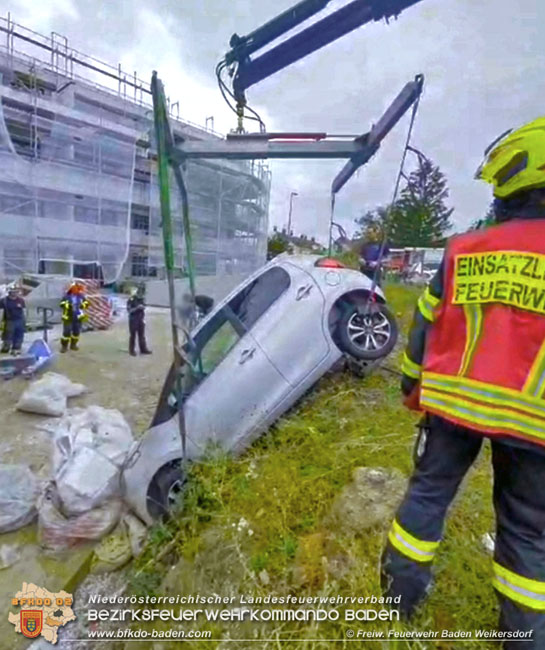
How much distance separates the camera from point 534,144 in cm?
119

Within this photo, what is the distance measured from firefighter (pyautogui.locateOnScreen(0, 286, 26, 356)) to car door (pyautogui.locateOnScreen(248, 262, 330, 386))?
6.37 meters

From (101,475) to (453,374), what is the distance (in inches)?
94.2

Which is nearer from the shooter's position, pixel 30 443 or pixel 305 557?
pixel 305 557

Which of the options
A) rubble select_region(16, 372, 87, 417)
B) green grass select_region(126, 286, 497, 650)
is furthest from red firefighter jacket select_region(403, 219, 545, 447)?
rubble select_region(16, 372, 87, 417)

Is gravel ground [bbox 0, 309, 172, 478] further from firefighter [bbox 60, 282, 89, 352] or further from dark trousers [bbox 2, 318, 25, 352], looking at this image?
dark trousers [bbox 2, 318, 25, 352]

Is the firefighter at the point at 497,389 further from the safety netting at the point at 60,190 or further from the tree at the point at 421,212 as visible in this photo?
the safety netting at the point at 60,190

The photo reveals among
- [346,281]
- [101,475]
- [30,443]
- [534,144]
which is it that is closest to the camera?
[534,144]

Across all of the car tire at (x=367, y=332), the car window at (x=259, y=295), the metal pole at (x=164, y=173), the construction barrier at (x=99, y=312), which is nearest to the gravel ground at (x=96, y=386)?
the construction barrier at (x=99, y=312)

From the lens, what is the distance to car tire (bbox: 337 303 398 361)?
302 centimetres

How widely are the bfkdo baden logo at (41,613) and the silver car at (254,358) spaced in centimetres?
60

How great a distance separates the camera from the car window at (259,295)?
2.93m

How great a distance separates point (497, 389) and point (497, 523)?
18.1 inches

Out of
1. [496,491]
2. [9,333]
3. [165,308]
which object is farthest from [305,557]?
[165,308]

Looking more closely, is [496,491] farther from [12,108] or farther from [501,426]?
[12,108]
